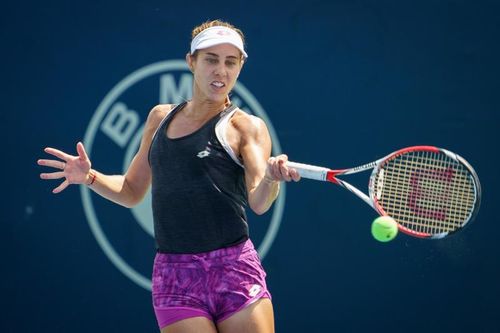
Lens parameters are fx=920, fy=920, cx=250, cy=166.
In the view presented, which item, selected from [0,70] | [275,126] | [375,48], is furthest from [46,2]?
[375,48]

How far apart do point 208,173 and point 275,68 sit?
2180 mm

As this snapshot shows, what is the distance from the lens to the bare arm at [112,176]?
4.06 metres

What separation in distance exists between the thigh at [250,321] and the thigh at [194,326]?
57mm

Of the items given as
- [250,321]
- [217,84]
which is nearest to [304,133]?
[217,84]

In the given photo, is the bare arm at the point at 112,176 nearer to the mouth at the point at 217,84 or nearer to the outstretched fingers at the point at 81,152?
the outstretched fingers at the point at 81,152

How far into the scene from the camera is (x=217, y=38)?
3.84 metres

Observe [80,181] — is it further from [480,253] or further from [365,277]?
[480,253]

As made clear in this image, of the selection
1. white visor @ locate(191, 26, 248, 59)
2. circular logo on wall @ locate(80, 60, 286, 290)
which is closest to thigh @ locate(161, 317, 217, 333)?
white visor @ locate(191, 26, 248, 59)

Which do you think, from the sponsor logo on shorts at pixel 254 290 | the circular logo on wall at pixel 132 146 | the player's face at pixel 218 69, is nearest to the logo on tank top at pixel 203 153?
the player's face at pixel 218 69

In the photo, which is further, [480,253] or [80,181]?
[480,253]

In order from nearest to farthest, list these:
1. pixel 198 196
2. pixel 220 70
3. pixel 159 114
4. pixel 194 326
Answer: pixel 194 326 → pixel 198 196 → pixel 220 70 → pixel 159 114

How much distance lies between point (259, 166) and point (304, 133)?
2.17m

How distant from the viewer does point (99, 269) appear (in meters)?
5.85

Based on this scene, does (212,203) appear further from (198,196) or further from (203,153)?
(203,153)
